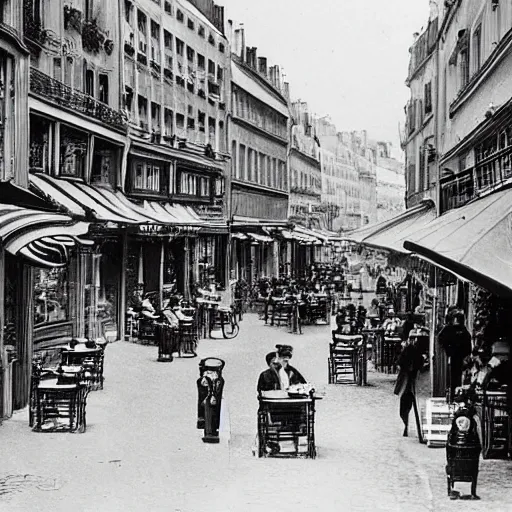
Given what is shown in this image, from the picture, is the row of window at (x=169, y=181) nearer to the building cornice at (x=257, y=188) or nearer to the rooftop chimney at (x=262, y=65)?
the building cornice at (x=257, y=188)

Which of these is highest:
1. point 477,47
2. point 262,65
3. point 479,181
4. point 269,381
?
point 262,65

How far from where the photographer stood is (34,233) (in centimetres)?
1152

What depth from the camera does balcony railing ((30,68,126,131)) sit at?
16359 mm

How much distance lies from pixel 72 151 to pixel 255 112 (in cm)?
1159

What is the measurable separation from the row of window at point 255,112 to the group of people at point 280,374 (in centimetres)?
Answer: 1752

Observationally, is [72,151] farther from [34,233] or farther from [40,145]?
[34,233]

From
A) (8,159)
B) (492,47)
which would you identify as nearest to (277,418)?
(8,159)

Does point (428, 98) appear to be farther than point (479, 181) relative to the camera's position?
Yes

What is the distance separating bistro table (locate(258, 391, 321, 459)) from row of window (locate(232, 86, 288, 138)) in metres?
18.5

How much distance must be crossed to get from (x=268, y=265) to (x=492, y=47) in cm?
1606

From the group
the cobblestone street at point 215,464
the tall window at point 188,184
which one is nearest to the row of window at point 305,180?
the tall window at point 188,184

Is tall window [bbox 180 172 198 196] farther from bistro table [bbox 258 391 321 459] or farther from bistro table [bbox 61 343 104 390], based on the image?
bistro table [bbox 258 391 321 459]

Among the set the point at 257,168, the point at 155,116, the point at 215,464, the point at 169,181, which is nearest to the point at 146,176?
the point at 169,181

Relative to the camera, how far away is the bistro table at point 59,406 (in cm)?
1121
